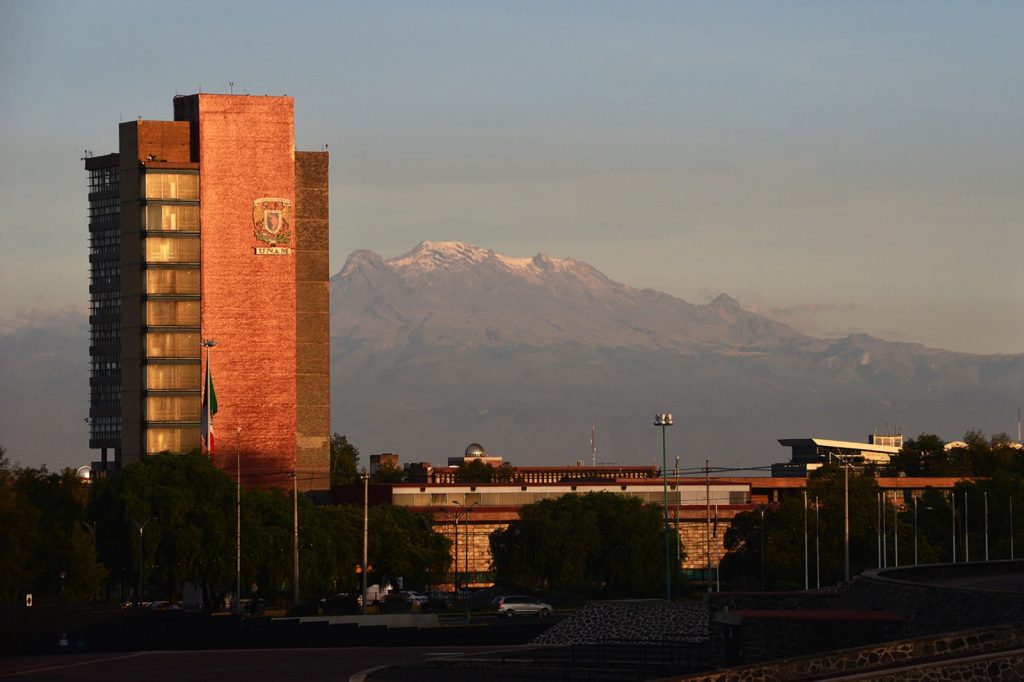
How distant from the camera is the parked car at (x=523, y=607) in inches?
4090

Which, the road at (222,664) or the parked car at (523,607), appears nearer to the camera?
the road at (222,664)

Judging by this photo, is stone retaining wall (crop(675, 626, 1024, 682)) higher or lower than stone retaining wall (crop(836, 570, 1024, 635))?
lower

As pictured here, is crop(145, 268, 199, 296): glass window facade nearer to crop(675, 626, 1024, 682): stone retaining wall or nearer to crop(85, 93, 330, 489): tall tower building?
crop(85, 93, 330, 489): tall tower building

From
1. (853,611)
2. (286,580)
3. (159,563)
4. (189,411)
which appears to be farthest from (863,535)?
(853,611)

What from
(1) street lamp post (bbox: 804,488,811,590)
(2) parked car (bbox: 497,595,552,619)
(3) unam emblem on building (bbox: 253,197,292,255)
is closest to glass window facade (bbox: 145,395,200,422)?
(3) unam emblem on building (bbox: 253,197,292,255)

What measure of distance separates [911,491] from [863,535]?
164ft

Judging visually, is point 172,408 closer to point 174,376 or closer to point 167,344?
point 174,376

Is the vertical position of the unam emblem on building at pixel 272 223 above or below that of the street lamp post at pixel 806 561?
above

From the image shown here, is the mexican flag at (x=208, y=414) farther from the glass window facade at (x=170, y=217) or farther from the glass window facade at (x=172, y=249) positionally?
the glass window facade at (x=170, y=217)

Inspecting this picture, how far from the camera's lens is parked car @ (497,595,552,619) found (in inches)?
4090

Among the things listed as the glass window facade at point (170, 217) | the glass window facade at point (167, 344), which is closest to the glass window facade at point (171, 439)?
the glass window facade at point (167, 344)

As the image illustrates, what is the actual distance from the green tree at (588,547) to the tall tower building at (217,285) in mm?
40778

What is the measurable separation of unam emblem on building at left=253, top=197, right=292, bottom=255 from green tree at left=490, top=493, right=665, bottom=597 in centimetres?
→ 4728

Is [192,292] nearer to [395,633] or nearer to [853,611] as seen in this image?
[395,633]
